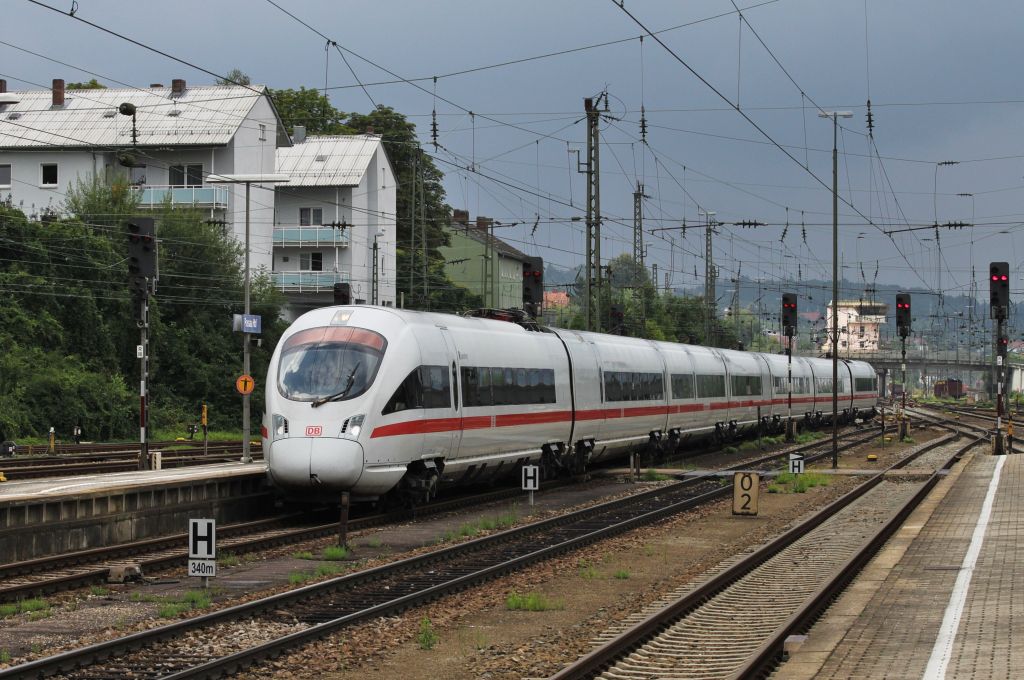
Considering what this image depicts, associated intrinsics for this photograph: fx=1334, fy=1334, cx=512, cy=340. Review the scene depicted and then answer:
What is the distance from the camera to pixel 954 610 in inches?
523

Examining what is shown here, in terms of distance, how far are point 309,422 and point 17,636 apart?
29.6 ft

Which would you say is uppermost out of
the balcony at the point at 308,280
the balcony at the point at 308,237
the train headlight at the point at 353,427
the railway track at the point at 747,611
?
the balcony at the point at 308,237

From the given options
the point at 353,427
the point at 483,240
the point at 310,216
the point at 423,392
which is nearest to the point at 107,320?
the point at 310,216

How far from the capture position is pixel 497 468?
27.4m

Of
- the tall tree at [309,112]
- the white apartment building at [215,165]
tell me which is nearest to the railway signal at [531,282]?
the white apartment building at [215,165]

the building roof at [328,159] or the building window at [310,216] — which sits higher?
the building roof at [328,159]

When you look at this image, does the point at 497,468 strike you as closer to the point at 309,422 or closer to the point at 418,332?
the point at 418,332

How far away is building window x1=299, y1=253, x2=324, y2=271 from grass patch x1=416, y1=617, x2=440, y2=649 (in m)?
64.0

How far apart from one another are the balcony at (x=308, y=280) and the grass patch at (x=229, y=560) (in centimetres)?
5605

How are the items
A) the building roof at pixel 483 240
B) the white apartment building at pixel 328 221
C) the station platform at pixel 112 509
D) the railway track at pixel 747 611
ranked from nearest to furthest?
the railway track at pixel 747 611, the station platform at pixel 112 509, the white apartment building at pixel 328 221, the building roof at pixel 483 240

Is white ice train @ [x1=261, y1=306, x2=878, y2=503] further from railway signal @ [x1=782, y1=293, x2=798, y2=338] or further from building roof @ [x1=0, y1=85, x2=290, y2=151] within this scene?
building roof @ [x1=0, y1=85, x2=290, y2=151]

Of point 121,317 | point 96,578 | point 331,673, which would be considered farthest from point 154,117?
point 331,673

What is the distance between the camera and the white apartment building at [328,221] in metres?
74.6

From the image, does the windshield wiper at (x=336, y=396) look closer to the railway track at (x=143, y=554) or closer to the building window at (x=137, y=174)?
the railway track at (x=143, y=554)
